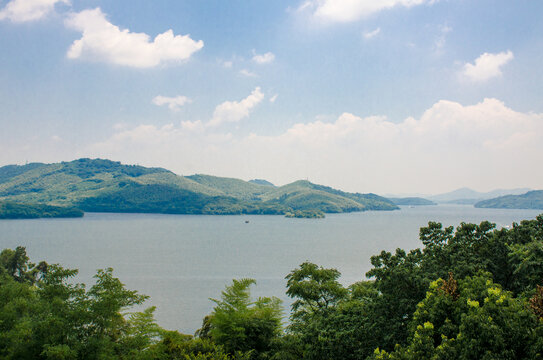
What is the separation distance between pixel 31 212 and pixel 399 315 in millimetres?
201431

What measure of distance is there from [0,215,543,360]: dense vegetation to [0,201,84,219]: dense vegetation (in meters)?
183

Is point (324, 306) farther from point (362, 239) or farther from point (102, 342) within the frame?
point (362, 239)

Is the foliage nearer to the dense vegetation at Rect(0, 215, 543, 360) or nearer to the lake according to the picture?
the dense vegetation at Rect(0, 215, 543, 360)

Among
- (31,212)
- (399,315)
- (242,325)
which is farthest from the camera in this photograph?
(31,212)

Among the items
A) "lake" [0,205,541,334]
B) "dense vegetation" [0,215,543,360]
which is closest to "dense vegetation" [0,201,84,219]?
"lake" [0,205,541,334]

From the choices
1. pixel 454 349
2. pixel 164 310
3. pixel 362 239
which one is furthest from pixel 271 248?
pixel 454 349

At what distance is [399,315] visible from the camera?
14.9 meters

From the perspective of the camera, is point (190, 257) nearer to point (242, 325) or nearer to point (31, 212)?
point (242, 325)

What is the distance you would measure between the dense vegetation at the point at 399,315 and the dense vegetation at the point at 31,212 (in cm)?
18267

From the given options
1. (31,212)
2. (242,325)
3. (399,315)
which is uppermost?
(31,212)

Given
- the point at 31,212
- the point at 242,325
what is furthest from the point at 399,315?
the point at 31,212

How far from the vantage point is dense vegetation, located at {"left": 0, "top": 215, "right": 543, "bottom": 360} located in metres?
10.2

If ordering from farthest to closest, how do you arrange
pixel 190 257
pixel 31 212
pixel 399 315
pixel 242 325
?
pixel 31 212 → pixel 190 257 → pixel 242 325 → pixel 399 315

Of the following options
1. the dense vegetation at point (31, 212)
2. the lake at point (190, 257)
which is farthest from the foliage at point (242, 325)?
the dense vegetation at point (31, 212)
